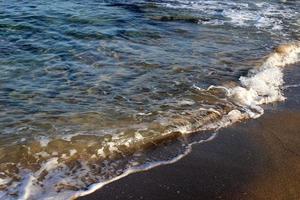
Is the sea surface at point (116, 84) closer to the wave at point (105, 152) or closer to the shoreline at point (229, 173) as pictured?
the wave at point (105, 152)

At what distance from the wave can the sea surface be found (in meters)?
0.01

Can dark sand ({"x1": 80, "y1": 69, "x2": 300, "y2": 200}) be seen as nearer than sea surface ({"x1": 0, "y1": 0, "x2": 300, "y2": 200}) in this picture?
Yes

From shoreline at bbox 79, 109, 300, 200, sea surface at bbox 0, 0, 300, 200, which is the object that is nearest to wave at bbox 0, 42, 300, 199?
sea surface at bbox 0, 0, 300, 200

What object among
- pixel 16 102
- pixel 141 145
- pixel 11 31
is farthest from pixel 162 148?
pixel 11 31

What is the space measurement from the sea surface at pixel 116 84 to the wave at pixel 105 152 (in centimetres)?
1

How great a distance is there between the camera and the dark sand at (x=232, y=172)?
4.64 metres

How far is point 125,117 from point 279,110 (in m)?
2.12

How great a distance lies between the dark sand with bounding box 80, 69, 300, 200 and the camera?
464 cm

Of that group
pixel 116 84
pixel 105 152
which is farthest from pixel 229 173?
pixel 116 84

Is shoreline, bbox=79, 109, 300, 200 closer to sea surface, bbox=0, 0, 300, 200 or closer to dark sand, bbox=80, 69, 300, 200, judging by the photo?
dark sand, bbox=80, 69, 300, 200

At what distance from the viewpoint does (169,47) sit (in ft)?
30.5

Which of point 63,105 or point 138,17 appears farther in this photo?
point 138,17

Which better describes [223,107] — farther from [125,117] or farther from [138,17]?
[138,17]

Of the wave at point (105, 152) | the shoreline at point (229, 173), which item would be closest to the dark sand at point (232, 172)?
the shoreline at point (229, 173)
